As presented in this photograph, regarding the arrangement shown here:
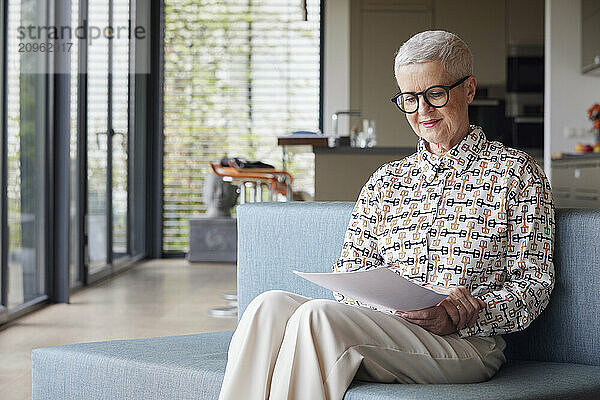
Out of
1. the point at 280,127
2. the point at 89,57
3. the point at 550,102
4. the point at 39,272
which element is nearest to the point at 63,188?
the point at 39,272

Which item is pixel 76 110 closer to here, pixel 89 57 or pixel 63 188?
pixel 89 57

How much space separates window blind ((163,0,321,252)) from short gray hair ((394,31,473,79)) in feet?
19.6

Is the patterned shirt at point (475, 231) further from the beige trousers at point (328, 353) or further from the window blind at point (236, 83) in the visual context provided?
the window blind at point (236, 83)

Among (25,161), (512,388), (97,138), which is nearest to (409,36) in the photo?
(97,138)

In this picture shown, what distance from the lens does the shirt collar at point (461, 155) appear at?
2.03m

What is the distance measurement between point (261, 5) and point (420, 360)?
663cm

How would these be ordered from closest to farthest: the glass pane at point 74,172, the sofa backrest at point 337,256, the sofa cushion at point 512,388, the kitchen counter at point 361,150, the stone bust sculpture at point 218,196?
the sofa cushion at point 512,388 < the sofa backrest at point 337,256 < the kitchen counter at point 361,150 < the glass pane at point 74,172 < the stone bust sculpture at point 218,196

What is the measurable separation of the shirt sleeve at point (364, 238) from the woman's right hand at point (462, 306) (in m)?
0.29

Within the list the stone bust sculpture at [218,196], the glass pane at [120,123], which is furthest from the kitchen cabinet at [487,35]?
the glass pane at [120,123]

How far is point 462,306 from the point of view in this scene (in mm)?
1832

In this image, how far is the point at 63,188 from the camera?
5105 millimetres

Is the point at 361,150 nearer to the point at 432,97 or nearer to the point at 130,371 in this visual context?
the point at 432,97

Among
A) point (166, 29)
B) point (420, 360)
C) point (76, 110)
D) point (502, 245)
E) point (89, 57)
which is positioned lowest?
point (420, 360)

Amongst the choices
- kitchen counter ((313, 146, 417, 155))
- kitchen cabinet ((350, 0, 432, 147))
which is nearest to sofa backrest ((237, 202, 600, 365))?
kitchen counter ((313, 146, 417, 155))
